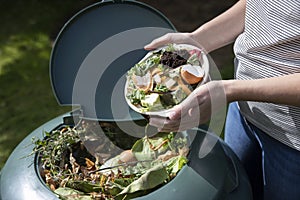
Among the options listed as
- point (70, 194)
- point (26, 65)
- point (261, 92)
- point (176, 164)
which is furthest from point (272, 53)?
point (26, 65)

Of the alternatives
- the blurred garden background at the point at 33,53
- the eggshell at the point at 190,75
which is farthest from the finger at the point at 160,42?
the blurred garden background at the point at 33,53

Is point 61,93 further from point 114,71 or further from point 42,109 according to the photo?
point 42,109

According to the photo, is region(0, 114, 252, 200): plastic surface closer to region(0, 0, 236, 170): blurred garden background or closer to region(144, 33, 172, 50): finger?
region(144, 33, 172, 50): finger

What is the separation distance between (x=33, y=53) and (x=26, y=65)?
11 centimetres

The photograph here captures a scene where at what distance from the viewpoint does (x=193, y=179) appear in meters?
1.19

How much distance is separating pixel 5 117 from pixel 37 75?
0.37m

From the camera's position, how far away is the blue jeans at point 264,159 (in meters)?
1.29

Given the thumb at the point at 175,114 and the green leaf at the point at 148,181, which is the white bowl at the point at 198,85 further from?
the green leaf at the point at 148,181

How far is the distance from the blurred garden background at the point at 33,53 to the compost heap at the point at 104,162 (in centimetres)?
106

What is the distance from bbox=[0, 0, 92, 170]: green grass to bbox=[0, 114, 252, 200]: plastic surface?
3.43 feet

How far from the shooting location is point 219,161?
49.9 inches

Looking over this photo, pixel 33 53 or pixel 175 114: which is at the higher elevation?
pixel 175 114

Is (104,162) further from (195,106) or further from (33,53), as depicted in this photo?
(33,53)

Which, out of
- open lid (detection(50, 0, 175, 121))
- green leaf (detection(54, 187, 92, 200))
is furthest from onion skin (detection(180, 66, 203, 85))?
green leaf (detection(54, 187, 92, 200))
